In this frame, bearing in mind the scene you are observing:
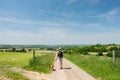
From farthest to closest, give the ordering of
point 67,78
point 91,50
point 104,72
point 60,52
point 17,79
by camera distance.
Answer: point 91,50, point 60,52, point 104,72, point 67,78, point 17,79

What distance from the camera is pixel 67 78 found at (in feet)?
55.0

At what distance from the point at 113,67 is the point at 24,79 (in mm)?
7712

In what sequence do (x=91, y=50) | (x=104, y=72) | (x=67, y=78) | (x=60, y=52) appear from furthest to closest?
(x=91, y=50) < (x=60, y=52) < (x=104, y=72) < (x=67, y=78)

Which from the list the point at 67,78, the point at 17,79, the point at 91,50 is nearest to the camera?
the point at 17,79

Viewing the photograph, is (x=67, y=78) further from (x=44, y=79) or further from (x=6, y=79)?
(x=6, y=79)

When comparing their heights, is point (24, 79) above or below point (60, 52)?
below

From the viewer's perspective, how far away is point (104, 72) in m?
18.2

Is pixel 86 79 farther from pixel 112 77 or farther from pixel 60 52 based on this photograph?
pixel 60 52

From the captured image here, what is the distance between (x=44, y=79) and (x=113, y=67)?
617 cm

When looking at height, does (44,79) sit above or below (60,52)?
below

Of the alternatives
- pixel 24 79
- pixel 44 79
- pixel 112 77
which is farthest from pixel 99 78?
pixel 24 79

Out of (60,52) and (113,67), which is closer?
(113,67)

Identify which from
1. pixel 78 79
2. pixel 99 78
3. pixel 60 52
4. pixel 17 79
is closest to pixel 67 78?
pixel 78 79

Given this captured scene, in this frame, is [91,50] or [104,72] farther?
[91,50]
